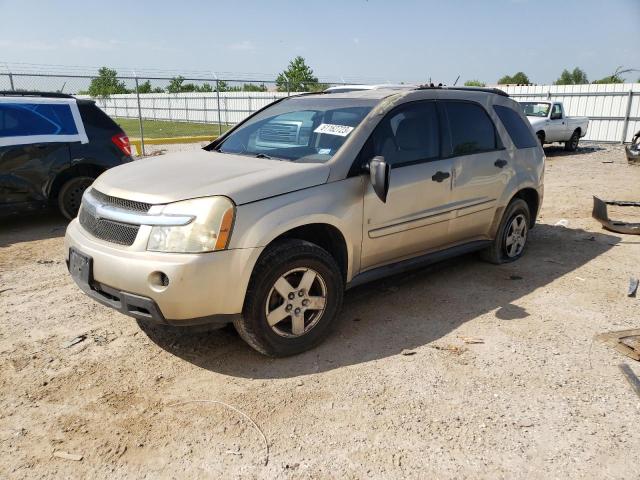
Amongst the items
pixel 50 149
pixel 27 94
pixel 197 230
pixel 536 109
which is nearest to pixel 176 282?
pixel 197 230

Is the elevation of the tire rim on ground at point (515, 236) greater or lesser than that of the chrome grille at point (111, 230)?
lesser

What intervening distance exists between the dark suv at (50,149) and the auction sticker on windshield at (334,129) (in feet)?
13.9

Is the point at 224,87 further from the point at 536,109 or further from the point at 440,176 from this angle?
the point at 440,176

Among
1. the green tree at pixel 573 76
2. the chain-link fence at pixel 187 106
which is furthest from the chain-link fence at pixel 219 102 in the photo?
the green tree at pixel 573 76

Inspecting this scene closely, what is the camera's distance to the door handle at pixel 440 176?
4284mm

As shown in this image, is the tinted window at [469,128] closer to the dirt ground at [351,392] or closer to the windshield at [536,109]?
the dirt ground at [351,392]

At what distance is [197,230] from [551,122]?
16765 mm

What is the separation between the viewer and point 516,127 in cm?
538

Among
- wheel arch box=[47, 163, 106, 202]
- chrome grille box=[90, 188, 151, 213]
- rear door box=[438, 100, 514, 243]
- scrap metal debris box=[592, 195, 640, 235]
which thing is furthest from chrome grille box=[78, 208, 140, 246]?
scrap metal debris box=[592, 195, 640, 235]

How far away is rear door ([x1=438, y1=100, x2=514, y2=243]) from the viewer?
14.9 ft

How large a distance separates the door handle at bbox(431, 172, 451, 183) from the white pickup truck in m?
13.7

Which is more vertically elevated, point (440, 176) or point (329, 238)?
point (440, 176)

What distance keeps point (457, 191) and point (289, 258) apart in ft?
6.47

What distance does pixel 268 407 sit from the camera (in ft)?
9.78
